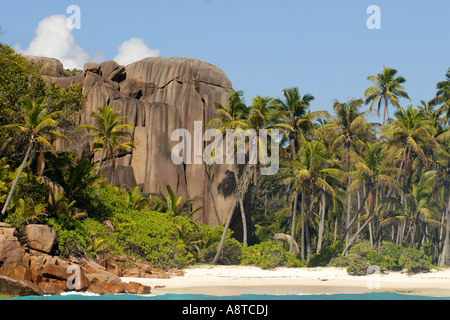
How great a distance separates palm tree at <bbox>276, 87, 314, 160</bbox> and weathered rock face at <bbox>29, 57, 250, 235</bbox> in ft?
15.4

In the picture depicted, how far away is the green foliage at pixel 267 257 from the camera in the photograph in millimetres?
31844

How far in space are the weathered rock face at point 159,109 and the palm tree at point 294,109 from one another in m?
4.70

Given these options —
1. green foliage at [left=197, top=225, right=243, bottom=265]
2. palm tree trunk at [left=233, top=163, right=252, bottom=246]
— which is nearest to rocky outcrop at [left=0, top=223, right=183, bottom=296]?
green foliage at [left=197, top=225, right=243, bottom=265]

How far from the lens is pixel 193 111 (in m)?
39.6

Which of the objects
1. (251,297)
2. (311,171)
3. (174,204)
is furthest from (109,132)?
(251,297)

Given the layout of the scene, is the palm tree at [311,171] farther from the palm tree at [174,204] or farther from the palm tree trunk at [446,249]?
the palm tree trunk at [446,249]

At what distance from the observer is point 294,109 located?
36969 millimetres

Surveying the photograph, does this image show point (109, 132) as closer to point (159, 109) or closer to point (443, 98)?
point (159, 109)

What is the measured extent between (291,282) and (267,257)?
5.44 metres

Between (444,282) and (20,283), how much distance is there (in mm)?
19985

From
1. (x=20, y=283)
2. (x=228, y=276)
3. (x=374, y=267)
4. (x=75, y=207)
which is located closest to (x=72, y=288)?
(x=20, y=283)

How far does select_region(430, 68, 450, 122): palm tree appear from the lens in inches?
1761

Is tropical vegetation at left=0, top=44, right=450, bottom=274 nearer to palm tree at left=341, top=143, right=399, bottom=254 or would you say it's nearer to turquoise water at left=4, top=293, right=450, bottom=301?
palm tree at left=341, top=143, right=399, bottom=254

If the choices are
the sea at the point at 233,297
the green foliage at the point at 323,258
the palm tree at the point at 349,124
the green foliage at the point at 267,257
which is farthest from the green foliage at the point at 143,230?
the palm tree at the point at 349,124
